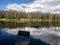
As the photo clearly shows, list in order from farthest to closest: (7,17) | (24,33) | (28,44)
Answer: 1. (7,17)
2. (24,33)
3. (28,44)

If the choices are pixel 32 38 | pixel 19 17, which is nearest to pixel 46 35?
pixel 32 38

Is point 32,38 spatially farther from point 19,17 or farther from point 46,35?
point 19,17

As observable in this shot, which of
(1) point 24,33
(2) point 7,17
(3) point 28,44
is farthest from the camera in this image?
(2) point 7,17

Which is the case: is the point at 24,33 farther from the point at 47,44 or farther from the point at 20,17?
the point at 20,17

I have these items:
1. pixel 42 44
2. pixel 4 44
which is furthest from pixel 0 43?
pixel 42 44

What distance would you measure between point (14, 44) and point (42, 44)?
426 centimetres

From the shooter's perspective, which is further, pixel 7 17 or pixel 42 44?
pixel 7 17

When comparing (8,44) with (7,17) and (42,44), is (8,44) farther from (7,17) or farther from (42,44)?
(7,17)

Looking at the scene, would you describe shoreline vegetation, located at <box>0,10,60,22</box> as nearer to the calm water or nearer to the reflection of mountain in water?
the reflection of mountain in water

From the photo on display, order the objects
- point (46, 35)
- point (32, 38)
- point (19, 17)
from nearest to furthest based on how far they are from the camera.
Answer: point (32, 38) < point (46, 35) < point (19, 17)

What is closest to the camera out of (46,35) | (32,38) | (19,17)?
(32,38)

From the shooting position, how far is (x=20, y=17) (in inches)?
5595

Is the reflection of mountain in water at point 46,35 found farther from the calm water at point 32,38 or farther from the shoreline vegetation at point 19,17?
the shoreline vegetation at point 19,17

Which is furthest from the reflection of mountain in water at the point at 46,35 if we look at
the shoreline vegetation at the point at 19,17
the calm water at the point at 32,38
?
the shoreline vegetation at the point at 19,17
